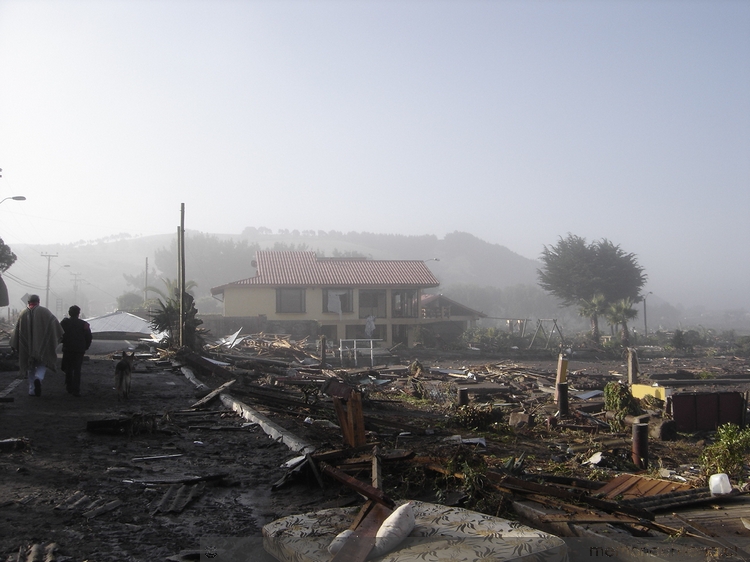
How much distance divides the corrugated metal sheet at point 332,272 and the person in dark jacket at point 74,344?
2958 cm

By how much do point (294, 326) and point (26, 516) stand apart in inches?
1313

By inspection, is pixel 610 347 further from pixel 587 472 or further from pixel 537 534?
pixel 537 534

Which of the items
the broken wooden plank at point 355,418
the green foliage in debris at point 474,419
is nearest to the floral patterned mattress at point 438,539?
the broken wooden plank at point 355,418

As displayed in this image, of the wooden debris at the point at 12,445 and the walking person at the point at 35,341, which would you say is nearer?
the wooden debris at the point at 12,445

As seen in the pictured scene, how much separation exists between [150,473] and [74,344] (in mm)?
5458

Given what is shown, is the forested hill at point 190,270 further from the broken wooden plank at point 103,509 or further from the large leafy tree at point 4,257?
the broken wooden plank at point 103,509

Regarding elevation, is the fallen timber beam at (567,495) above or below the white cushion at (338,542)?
below

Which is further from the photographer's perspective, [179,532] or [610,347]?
[610,347]

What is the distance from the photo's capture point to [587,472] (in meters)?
8.41

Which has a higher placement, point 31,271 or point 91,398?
point 31,271

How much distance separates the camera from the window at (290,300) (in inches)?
1623

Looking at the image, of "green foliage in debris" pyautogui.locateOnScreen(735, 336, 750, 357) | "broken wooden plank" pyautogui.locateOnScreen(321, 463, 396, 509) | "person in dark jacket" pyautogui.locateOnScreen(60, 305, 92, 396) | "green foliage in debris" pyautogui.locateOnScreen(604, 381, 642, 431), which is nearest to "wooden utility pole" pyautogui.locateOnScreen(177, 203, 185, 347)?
"person in dark jacket" pyautogui.locateOnScreen(60, 305, 92, 396)

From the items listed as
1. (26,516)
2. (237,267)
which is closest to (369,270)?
(26,516)

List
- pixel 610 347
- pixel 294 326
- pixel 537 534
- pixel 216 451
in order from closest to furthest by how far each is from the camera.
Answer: pixel 537 534, pixel 216 451, pixel 294 326, pixel 610 347
